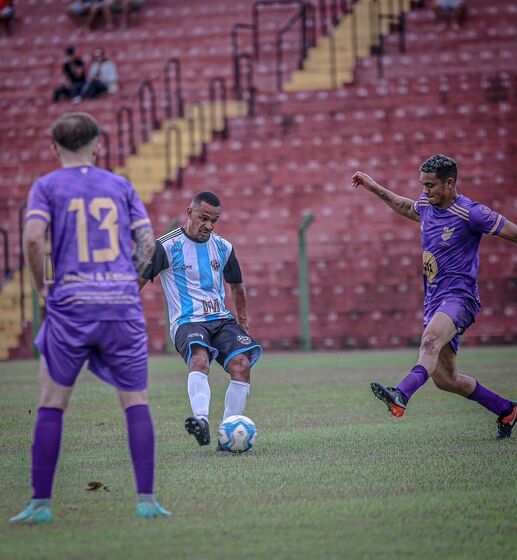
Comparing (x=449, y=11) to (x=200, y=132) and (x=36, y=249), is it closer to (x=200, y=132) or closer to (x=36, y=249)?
(x=200, y=132)

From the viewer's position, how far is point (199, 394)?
8031mm

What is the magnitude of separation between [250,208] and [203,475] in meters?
16.8

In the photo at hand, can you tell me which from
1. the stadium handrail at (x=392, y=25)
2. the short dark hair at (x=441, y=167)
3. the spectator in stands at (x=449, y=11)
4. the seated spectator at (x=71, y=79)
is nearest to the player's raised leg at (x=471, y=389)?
the short dark hair at (x=441, y=167)

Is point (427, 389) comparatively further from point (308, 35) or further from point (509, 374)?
point (308, 35)

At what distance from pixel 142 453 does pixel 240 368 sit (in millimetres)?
2785

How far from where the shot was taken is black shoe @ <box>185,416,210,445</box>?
7.64 meters

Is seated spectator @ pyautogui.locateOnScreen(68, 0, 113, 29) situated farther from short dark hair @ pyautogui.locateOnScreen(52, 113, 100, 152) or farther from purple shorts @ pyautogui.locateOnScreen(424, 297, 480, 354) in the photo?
short dark hair @ pyautogui.locateOnScreen(52, 113, 100, 152)

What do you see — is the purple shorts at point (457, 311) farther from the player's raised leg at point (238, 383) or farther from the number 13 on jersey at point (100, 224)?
the number 13 on jersey at point (100, 224)

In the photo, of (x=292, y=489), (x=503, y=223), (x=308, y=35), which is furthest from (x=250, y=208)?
(x=292, y=489)

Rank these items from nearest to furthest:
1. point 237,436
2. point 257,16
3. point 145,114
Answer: point 237,436 < point 145,114 < point 257,16

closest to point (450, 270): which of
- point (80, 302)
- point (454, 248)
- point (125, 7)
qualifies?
point (454, 248)

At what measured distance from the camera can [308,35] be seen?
1112 inches

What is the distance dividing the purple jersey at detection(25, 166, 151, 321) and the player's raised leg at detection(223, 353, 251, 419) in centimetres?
273

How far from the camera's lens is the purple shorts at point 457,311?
834 cm
